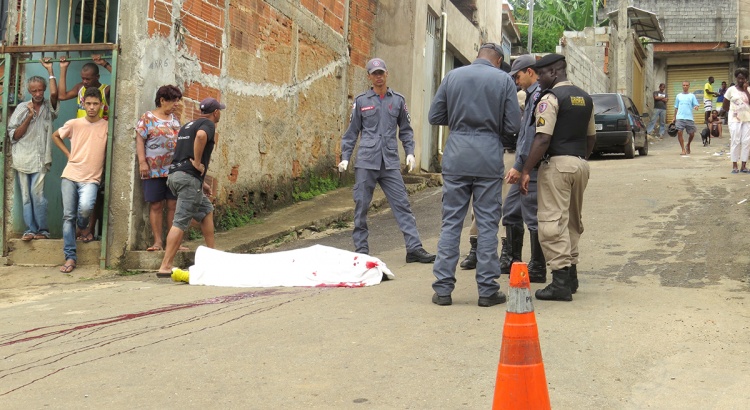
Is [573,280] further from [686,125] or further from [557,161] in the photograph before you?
[686,125]

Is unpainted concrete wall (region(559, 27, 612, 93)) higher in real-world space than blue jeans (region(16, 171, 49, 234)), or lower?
higher

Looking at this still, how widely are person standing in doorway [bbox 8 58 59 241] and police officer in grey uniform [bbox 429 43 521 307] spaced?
15.8ft

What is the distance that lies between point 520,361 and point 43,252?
700cm

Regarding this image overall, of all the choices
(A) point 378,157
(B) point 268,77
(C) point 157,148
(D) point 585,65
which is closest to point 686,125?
(D) point 585,65

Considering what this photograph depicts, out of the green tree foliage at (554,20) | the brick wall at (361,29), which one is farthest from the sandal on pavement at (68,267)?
the green tree foliage at (554,20)

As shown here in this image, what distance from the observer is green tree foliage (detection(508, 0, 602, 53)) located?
40.9m

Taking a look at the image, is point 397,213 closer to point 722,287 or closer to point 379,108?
point 379,108

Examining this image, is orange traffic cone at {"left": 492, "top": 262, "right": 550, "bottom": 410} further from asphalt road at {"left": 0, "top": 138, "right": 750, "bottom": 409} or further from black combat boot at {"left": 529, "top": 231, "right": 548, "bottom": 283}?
black combat boot at {"left": 529, "top": 231, "right": 548, "bottom": 283}

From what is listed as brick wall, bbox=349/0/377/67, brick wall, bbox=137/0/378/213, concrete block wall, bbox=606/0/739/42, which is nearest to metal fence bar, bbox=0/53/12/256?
brick wall, bbox=137/0/378/213

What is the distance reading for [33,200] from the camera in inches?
380

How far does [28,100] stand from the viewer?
986 centimetres

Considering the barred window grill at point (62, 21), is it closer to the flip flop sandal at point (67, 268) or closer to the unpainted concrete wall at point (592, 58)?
the flip flop sandal at point (67, 268)

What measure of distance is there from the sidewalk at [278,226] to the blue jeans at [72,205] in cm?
56

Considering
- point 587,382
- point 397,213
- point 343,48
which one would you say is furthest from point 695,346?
point 343,48
